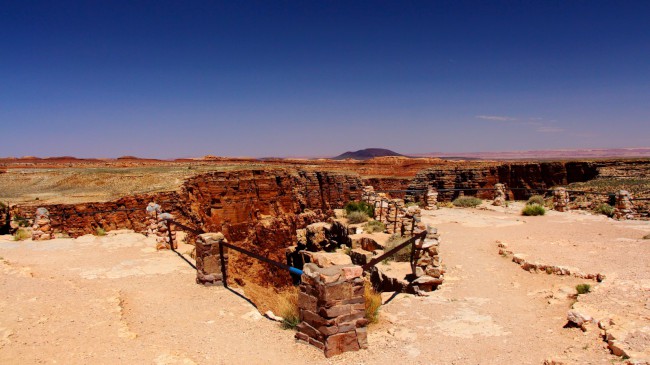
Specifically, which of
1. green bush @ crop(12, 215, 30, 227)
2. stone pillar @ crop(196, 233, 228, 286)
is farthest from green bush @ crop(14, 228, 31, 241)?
stone pillar @ crop(196, 233, 228, 286)

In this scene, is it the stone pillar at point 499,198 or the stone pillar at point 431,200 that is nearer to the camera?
the stone pillar at point 431,200

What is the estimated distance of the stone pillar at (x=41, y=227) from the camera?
13164mm

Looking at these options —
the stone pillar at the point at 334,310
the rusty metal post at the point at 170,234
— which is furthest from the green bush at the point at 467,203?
the stone pillar at the point at 334,310

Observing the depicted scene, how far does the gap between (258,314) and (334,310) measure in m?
2.18

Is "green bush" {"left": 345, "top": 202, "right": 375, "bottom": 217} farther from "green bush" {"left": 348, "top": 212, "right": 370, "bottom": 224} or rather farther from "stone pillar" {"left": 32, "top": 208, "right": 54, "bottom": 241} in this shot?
"stone pillar" {"left": 32, "top": 208, "right": 54, "bottom": 241}

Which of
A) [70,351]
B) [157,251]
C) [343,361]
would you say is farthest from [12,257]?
[343,361]

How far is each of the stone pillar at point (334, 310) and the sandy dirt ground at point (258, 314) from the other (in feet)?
0.59

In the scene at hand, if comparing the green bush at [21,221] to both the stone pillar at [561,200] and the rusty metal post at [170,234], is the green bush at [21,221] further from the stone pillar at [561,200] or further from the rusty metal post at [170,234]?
the stone pillar at [561,200]

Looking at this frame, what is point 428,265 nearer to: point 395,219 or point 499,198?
point 395,219

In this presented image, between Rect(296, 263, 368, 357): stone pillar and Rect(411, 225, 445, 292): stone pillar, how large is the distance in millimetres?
3427

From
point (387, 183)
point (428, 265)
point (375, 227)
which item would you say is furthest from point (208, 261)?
point (387, 183)

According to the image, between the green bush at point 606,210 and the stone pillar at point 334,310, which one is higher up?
the stone pillar at point 334,310

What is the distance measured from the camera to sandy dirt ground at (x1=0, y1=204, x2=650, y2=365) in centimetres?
557

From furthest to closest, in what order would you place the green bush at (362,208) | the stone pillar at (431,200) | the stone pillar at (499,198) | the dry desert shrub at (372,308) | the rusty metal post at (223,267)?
the stone pillar at (499,198)
the stone pillar at (431,200)
the green bush at (362,208)
the rusty metal post at (223,267)
the dry desert shrub at (372,308)
